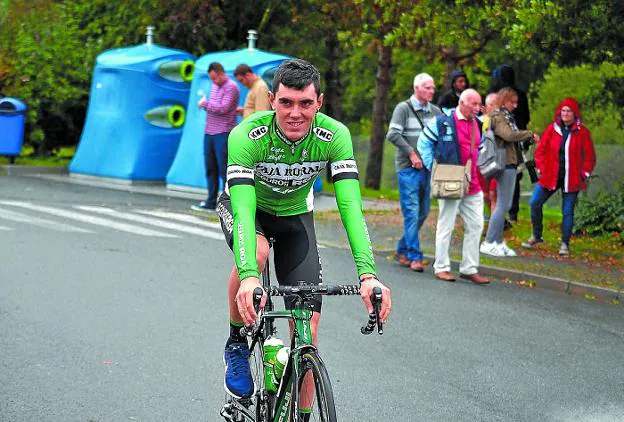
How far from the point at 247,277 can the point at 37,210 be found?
39.7 ft

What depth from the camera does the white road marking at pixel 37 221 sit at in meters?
14.3

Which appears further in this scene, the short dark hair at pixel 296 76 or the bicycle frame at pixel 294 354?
the short dark hair at pixel 296 76

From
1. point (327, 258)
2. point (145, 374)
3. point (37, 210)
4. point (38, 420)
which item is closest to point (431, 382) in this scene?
point (145, 374)

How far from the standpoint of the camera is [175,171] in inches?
824

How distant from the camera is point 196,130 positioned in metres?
20.6

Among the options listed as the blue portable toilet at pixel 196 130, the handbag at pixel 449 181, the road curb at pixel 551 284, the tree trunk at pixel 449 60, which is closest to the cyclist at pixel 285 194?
the handbag at pixel 449 181

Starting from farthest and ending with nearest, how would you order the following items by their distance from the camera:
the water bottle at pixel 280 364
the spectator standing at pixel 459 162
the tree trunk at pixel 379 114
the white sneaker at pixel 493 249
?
the tree trunk at pixel 379 114
the white sneaker at pixel 493 249
the spectator standing at pixel 459 162
the water bottle at pixel 280 364

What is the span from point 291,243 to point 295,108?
0.83 metres

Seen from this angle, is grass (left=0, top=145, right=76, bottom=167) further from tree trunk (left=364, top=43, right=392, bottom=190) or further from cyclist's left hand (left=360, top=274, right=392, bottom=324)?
cyclist's left hand (left=360, top=274, right=392, bottom=324)

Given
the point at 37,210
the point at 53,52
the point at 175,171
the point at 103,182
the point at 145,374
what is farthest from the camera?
the point at 53,52

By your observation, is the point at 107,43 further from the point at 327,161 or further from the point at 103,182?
the point at 327,161

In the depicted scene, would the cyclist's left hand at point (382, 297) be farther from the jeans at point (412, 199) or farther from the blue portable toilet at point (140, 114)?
the blue portable toilet at point (140, 114)

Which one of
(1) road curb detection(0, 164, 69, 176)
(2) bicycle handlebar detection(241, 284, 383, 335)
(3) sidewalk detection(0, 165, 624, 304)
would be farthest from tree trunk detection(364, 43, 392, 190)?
(2) bicycle handlebar detection(241, 284, 383, 335)

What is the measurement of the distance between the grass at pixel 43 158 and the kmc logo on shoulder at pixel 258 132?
64.8ft
